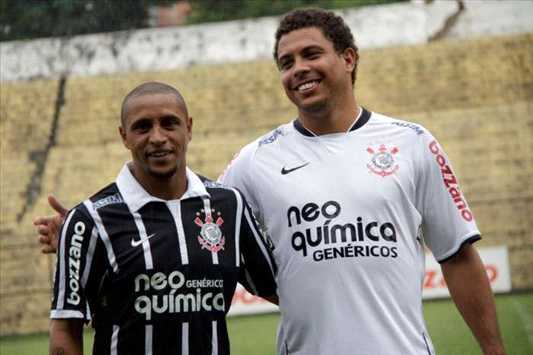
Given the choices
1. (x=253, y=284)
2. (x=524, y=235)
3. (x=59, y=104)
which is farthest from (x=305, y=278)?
(x=59, y=104)

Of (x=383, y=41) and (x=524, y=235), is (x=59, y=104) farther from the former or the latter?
(x=524, y=235)

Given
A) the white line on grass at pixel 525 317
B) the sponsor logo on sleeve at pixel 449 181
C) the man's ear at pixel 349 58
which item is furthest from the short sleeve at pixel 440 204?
the white line on grass at pixel 525 317

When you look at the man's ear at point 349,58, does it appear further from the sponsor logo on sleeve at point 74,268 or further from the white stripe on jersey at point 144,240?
the sponsor logo on sleeve at point 74,268

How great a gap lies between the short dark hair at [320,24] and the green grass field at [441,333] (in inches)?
214

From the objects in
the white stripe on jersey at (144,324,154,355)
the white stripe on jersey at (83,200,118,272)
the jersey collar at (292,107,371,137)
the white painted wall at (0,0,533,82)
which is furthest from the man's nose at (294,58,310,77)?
the white painted wall at (0,0,533,82)

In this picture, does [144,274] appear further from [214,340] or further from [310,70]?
[310,70]

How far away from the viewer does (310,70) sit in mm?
3182

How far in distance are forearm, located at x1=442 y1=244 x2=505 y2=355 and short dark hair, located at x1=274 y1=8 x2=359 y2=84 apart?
0.77 metres

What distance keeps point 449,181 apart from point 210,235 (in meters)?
0.82

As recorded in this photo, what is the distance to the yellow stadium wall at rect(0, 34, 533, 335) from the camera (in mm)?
18203

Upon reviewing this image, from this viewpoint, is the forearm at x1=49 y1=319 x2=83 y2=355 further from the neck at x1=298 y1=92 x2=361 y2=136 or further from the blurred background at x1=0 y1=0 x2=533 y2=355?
the blurred background at x1=0 y1=0 x2=533 y2=355

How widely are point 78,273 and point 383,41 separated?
17338 millimetres

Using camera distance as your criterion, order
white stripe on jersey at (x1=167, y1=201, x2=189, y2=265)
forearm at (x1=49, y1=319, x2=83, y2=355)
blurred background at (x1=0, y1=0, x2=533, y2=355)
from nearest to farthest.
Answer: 1. forearm at (x1=49, y1=319, x2=83, y2=355)
2. white stripe on jersey at (x1=167, y1=201, x2=189, y2=265)
3. blurred background at (x1=0, y1=0, x2=533, y2=355)

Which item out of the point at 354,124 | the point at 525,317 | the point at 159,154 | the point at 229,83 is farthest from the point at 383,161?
the point at 229,83
